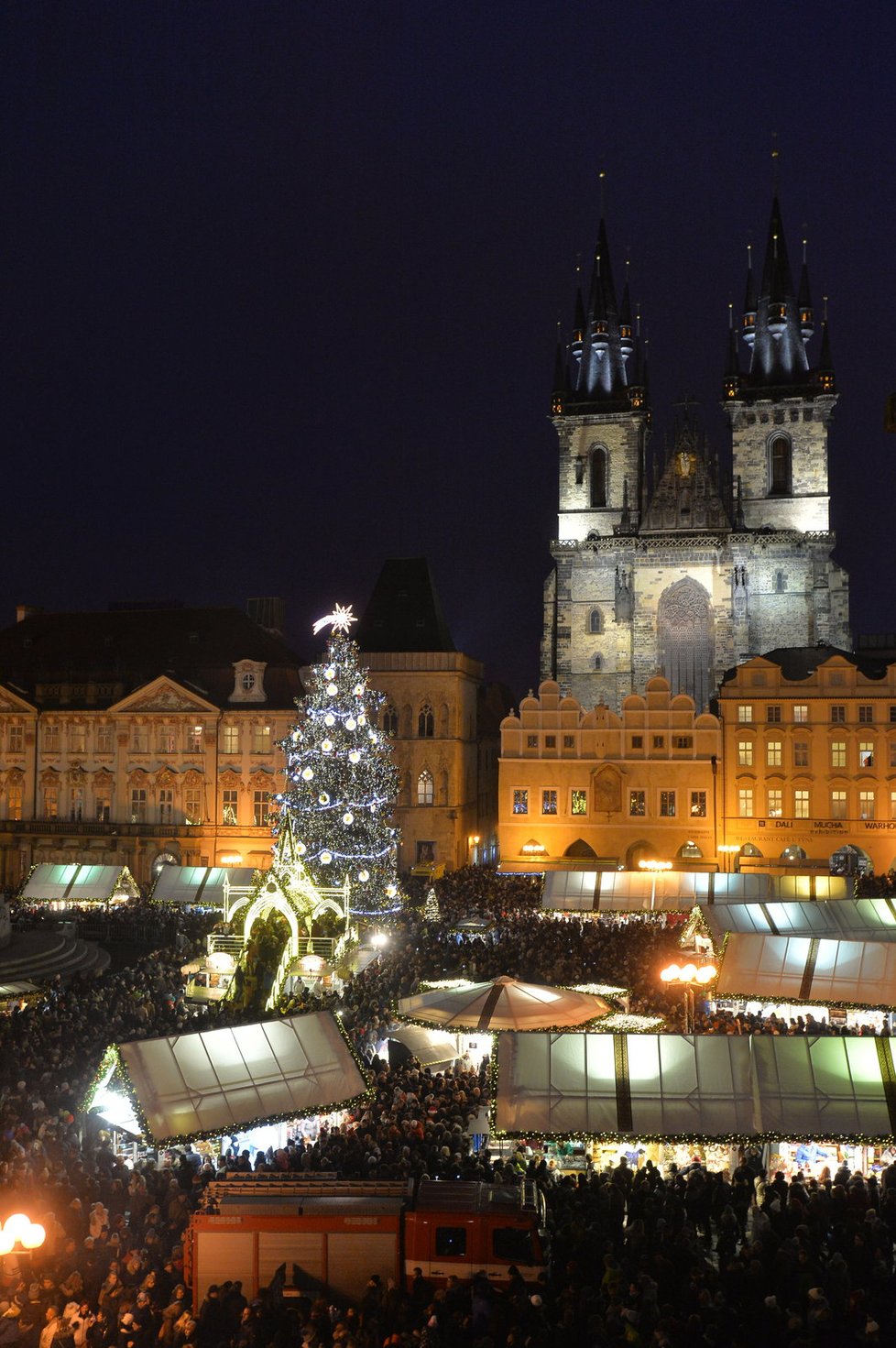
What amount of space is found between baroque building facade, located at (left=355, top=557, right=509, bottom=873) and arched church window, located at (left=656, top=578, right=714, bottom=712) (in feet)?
40.0

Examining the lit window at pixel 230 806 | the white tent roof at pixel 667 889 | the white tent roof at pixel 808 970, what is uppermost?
the lit window at pixel 230 806

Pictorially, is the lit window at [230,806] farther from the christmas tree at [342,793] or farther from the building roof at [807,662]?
the building roof at [807,662]

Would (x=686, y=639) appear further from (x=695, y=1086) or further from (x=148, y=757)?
(x=695, y=1086)

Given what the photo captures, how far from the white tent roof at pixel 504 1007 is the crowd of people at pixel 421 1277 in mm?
1025

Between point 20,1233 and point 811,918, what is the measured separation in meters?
21.4

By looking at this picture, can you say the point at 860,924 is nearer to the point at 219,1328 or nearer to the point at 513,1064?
the point at 513,1064

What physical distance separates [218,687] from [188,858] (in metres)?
7.84

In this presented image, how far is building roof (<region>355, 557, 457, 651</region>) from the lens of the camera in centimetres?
5325

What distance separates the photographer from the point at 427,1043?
2311cm

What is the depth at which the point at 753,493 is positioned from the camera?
62281 millimetres

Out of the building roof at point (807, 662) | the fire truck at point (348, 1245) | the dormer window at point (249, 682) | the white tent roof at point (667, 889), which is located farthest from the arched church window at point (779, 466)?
the fire truck at point (348, 1245)

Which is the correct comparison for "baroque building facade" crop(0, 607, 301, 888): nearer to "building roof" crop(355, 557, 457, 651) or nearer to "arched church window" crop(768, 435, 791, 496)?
"building roof" crop(355, 557, 457, 651)

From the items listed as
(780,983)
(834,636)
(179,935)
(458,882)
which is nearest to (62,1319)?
(780,983)

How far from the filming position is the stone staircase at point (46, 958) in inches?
1064
